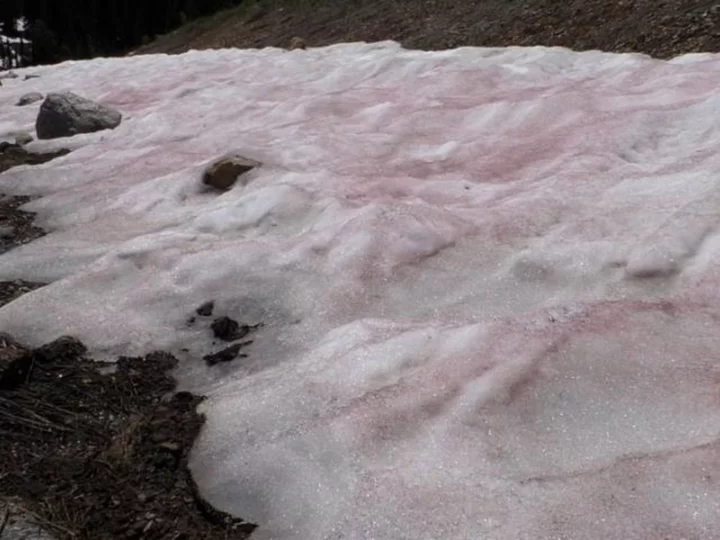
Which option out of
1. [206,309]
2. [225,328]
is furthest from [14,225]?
[225,328]

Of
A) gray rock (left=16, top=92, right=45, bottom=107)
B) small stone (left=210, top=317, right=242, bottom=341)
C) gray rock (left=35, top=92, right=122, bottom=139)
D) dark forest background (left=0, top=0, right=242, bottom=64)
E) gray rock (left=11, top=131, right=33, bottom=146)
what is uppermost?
gray rock (left=35, top=92, right=122, bottom=139)

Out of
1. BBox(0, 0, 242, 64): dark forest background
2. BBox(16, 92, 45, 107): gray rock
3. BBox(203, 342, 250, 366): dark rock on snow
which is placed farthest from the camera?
BBox(0, 0, 242, 64): dark forest background

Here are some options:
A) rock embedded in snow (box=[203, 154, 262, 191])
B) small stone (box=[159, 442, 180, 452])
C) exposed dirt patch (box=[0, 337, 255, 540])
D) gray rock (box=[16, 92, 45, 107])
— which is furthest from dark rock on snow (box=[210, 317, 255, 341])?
gray rock (box=[16, 92, 45, 107])

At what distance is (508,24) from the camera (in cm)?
1027

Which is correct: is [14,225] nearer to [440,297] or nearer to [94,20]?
[440,297]

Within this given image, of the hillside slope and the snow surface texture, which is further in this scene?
the hillside slope

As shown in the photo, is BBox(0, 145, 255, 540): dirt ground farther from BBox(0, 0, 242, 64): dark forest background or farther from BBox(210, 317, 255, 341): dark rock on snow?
BBox(0, 0, 242, 64): dark forest background

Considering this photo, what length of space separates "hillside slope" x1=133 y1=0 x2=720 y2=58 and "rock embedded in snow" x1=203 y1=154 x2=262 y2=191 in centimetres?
423

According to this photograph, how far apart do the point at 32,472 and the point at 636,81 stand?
219 inches

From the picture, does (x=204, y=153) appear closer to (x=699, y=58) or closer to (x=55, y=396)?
(x=55, y=396)

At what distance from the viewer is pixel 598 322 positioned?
10.8 feet

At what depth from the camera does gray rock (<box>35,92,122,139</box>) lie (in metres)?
8.53

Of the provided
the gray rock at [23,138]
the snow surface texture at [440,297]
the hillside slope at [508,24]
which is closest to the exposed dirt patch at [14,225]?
the snow surface texture at [440,297]

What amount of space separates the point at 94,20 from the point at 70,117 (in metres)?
48.2
